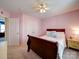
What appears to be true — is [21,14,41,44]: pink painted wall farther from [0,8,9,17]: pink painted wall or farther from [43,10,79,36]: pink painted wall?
[0,8,9,17]: pink painted wall

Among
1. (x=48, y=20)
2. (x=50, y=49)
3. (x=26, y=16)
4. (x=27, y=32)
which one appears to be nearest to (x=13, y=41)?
(x=27, y=32)

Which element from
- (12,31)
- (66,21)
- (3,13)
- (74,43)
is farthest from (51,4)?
(12,31)

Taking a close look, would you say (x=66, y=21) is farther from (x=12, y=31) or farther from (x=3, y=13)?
(x=3, y=13)

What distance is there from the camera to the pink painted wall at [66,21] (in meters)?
5.02

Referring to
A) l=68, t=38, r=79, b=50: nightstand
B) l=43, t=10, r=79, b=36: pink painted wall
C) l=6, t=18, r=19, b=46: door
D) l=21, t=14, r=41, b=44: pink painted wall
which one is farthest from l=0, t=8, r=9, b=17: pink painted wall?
l=68, t=38, r=79, b=50: nightstand

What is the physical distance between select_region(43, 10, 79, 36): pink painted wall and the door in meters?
2.88

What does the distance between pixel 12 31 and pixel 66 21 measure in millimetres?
4091

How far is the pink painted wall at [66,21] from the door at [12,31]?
2883mm

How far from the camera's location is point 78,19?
4855 mm

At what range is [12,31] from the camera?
6.25 meters

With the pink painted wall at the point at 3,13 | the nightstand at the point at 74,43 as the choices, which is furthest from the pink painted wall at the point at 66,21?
the pink painted wall at the point at 3,13

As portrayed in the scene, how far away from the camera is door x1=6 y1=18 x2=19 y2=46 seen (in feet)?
20.2

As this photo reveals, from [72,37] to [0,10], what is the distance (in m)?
4.96

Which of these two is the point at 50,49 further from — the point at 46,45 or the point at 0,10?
the point at 0,10
